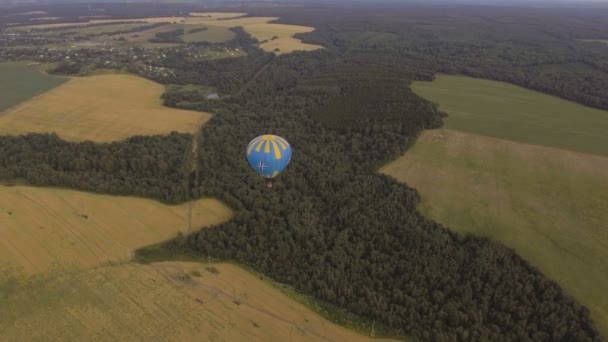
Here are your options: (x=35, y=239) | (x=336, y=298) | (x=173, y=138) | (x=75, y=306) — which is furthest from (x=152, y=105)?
(x=336, y=298)

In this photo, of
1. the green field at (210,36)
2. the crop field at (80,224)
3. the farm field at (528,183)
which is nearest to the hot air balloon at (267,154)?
the crop field at (80,224)

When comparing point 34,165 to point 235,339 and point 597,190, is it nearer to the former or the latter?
point 235,339

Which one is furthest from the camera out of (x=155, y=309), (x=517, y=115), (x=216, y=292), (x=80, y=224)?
(x=517, y=115)

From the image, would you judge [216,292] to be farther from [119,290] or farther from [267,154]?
[267,154]

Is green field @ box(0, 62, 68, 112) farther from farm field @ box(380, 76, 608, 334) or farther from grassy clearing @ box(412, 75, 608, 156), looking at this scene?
grassy clearing @ box(412, 75, 608, 156)

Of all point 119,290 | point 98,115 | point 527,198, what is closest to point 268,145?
point 119,290

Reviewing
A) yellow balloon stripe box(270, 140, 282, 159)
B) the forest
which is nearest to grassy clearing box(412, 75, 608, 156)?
the forest
